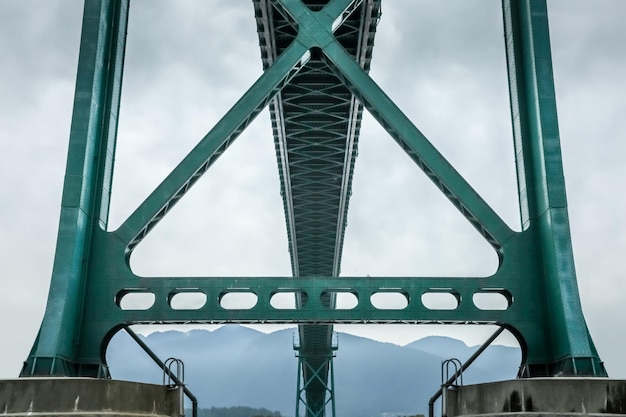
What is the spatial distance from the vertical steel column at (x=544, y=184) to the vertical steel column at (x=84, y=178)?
871 cm

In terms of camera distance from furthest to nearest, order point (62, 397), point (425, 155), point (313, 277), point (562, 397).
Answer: point (425, 155) → point (313, 277) → point (62, 397) → point (562, 397)

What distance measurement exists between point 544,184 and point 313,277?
4.97 meters

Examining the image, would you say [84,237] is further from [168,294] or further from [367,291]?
[367,291]

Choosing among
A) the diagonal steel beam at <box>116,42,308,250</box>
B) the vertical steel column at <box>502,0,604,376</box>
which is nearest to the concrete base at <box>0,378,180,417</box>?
the diagonal steel beam at <box>116,42,308,250</box>

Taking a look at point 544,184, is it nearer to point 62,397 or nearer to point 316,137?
Result: point 62,397

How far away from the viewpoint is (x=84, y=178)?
58.0 ft

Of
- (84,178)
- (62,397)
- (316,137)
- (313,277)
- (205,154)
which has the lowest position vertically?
(62,397)

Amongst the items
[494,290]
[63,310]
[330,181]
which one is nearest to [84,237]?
[63,310]

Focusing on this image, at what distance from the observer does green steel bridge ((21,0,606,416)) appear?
55.7 ft

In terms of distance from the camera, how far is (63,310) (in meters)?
16.6

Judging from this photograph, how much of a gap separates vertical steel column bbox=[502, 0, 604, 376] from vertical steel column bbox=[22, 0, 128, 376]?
8.71 meters

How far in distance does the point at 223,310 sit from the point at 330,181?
87.0 ft

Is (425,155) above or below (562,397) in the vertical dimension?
above

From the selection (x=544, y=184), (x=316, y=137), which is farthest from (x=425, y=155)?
(x=316, y=137)
